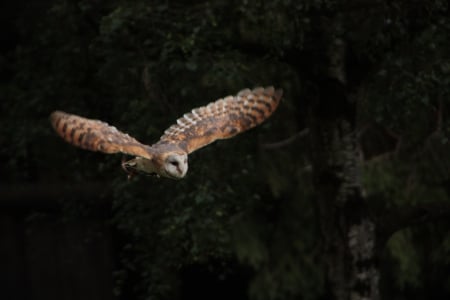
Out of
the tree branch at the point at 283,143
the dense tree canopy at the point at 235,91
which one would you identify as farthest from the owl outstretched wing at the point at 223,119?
the tree branch at the point at 283,143

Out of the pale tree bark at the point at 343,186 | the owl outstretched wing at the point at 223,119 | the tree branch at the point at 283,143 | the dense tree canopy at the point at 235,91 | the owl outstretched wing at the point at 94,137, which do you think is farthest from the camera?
the tree branch at the point at 283,143

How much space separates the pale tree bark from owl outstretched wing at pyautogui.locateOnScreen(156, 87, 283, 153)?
5.92ft

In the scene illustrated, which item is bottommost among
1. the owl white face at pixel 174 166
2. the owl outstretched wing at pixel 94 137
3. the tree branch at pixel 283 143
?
the owl white face at pixel 174 166

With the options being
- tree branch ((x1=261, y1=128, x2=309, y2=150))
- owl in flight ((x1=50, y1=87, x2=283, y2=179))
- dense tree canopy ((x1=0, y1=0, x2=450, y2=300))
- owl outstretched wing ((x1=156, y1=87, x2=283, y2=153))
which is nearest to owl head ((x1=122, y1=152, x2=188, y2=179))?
owl in flight ((x1=50, y1=87, x2=283, y2=179))

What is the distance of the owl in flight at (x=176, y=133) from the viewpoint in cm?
663

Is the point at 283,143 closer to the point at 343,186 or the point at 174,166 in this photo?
the point at 343,186

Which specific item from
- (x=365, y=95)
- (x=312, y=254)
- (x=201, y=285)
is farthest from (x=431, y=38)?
(x=201, y=285)

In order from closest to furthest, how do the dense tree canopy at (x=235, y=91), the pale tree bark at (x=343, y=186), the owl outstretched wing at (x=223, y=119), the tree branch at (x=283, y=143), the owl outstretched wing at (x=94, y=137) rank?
the owl outstretched wing at (x=94, y=137), the owl outstretched wing at (x=223, y=119), the dense tree canopy at (x=235, y=91), the pale tree bark at (x=343, y=186), the tree branch at (x=283, y=143)

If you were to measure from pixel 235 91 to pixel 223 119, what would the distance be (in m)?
2.08

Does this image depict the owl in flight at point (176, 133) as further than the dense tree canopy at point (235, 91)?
No

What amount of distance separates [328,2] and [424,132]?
255 cm

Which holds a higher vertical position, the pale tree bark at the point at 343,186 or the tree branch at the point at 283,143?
the tree branch at the point at 283,143

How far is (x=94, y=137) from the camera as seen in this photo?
6668mm

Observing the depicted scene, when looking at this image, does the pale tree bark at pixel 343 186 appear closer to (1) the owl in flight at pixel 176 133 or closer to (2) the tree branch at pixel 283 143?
(2) the tree branch at pixel 283 143
